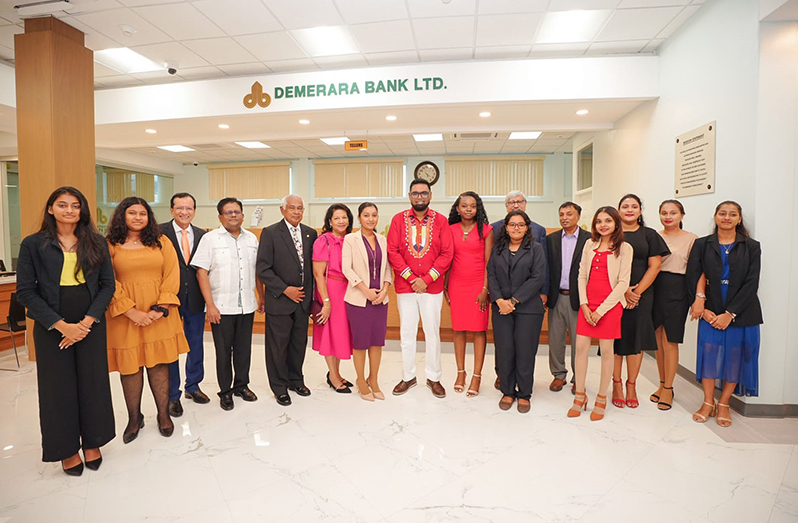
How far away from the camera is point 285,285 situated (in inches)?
137

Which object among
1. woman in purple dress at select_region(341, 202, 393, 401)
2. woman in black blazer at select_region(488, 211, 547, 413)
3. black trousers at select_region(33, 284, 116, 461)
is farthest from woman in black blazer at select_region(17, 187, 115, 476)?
woman in black blazer at select_region(488, 211, 547, 413)

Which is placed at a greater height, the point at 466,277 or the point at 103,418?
the point at 466,277

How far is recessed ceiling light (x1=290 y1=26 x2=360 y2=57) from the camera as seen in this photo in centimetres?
469

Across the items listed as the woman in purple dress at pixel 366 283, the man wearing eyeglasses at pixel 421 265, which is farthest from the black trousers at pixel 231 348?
the man wearing eyeglasses at pixel 421 265

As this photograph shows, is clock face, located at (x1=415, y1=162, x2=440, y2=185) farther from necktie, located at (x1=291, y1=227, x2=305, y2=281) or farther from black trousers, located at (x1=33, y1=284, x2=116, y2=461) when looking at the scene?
black trousers, located at (x1=33, y1=284, x2=116, y2=461)

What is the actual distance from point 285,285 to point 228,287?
0.44m

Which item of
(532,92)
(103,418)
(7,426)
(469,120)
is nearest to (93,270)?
(103,418)

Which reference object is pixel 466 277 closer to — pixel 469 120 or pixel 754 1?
pixel 754 1

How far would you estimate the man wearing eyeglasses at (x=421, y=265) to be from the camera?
367 cm

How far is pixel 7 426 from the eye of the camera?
3.18 m

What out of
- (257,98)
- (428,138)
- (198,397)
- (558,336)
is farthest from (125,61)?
(558,336)

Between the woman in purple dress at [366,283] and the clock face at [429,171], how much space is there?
7223 mm

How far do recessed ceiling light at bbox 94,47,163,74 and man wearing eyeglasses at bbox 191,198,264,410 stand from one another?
3.30 m

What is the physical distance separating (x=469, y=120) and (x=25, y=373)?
20.3 feet
